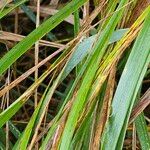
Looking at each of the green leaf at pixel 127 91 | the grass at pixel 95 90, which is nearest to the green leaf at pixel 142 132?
the grass at pixel 95 90

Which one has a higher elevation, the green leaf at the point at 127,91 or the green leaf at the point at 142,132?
the green leaf at the point at 127,91

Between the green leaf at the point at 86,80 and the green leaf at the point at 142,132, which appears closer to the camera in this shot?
the green leaf at the point at 86,80

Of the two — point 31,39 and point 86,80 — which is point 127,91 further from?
point 31,39

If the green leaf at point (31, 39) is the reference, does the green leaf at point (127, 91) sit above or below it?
below

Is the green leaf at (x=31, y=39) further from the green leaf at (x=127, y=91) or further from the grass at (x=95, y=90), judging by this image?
the green leaf at (x=127, y=91)


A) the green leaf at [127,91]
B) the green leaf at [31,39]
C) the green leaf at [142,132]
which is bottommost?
the green leaf at [142,132]

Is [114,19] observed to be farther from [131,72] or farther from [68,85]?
[68,85]

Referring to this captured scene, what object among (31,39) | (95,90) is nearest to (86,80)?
(95,90)

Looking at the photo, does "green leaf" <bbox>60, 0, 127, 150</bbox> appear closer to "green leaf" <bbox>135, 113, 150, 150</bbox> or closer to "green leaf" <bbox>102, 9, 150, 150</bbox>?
"green leaf" <bbox>102, 9, 150, 150</bbox>

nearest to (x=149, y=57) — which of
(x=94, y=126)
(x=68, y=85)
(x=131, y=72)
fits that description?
(x=131, y=72)

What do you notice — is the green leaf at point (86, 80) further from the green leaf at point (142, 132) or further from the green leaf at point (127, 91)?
the green leaf at point (142, 132)

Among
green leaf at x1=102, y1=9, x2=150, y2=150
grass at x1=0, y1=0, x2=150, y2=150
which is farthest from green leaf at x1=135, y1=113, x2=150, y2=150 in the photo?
green leaf at x1=102, y1=9, x2=150, y2=150
